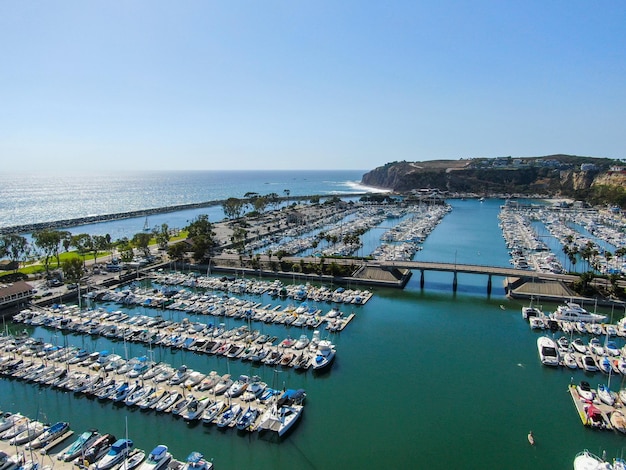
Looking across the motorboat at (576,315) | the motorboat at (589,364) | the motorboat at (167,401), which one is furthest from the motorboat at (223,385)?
the motorboat at (576,315)

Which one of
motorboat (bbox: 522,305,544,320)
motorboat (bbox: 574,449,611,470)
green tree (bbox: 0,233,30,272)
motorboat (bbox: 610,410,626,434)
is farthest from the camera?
green tree (bbox: 0,233,30,272)

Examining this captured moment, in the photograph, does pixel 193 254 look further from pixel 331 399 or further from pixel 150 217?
pixel 150 217

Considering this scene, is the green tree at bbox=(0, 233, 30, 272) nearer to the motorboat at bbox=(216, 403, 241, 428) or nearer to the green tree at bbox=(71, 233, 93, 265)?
the green tree at bbox=(71, 233, 93, 265)

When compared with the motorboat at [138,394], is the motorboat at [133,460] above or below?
below

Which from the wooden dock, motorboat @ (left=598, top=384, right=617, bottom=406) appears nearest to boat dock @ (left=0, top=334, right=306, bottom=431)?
the wooden dock

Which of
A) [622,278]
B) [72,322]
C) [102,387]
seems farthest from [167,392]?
[622,278]

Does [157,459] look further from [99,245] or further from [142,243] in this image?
[99,245]

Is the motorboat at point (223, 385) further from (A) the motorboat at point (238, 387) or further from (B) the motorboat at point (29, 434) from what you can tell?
(B) the motorboat at point (29, 434)
